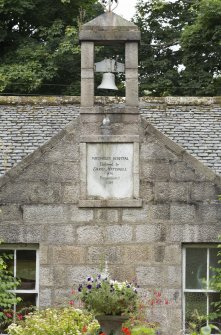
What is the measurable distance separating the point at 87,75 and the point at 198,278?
139 inches

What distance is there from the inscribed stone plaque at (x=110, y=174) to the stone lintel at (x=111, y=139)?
7 cm

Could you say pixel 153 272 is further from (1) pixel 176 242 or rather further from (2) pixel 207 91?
(2) pixel 207 91

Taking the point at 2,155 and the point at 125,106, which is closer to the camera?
the point at 125,106

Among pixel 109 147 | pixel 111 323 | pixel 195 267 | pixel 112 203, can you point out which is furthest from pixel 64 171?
pixel 111 323

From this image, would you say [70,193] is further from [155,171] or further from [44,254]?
[155,171]

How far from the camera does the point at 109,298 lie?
10930 mm

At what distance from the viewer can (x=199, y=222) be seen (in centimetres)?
1278

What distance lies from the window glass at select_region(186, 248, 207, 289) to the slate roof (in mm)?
1984

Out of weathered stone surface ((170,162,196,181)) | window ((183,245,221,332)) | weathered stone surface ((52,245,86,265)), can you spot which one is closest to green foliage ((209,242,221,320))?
window ((183,245,221,332))

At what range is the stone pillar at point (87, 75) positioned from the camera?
12.9m

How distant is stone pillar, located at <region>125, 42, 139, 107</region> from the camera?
12867mm

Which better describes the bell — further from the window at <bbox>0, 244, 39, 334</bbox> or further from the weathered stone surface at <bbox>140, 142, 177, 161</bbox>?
the window at <bbox>0, 244, 39, 334</bbox>

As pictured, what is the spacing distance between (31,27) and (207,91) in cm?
698

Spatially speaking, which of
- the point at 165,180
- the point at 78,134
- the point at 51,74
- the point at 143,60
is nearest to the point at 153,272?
the point at 165,180
